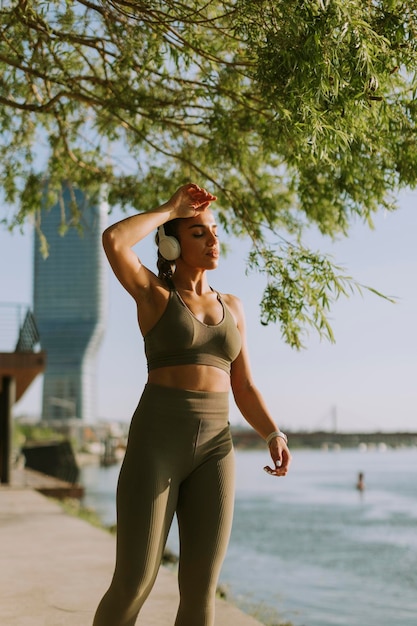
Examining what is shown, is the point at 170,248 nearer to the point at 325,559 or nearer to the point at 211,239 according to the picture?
the point at 211,239

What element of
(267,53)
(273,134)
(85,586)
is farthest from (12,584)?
(267,53)

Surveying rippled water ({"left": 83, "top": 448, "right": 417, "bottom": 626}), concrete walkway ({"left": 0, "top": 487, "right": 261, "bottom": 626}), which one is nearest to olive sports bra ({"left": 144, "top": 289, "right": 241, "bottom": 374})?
concrete walkway ({"left": 0, "top": 487, "right": 261, "bottom": 626})

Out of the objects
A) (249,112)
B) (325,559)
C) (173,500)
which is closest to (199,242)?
(173,500)

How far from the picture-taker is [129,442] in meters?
2.61

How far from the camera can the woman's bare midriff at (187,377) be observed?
2.59 m

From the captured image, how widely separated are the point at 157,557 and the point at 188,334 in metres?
0.69

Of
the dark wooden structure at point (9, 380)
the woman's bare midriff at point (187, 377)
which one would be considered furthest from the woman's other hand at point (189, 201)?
the dark wooden structure at point (9, 380)

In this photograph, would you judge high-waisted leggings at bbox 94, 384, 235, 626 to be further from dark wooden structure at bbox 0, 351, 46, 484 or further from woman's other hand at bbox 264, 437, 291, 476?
dark wooden structure at bbox 0, 351, 46, 484

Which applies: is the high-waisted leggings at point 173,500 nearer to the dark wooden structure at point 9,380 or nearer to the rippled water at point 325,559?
the rippled water at point 325,559

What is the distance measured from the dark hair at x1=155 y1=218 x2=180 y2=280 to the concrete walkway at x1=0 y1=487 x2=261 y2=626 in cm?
228

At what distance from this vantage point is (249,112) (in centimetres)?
588

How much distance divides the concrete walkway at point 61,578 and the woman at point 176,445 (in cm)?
189

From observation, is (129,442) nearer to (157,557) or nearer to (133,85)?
(157,557)

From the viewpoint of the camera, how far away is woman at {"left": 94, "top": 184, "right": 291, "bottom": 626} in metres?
2.48
